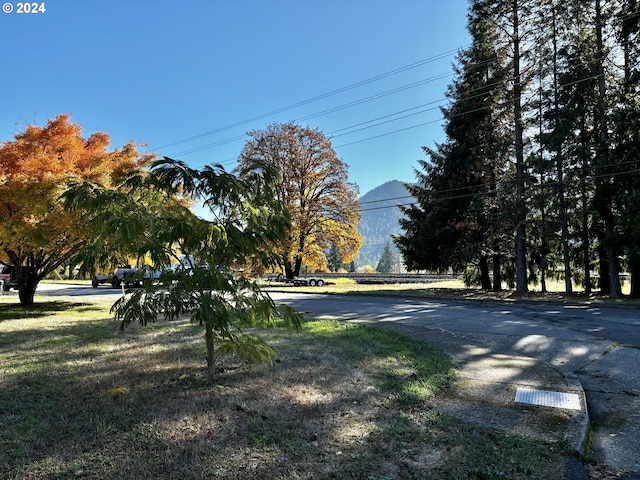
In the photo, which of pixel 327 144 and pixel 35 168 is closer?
pixel 35 168

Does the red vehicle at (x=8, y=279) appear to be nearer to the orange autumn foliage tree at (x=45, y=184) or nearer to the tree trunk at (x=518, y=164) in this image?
the orange autumn foliage tree at (x=45, y=184)

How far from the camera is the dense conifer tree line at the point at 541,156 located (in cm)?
1716

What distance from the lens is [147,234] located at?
3811mm

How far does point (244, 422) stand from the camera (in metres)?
3.24

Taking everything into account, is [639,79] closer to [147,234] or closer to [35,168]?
[147,234]

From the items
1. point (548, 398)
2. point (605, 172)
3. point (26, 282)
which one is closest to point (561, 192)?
point (605, 172)

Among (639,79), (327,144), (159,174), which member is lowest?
(159,174)

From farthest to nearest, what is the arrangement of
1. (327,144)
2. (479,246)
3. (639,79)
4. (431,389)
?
(327,144) → (479,246) → (639,79) → (431,389)

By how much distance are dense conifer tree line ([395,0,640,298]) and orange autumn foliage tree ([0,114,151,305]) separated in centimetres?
1620

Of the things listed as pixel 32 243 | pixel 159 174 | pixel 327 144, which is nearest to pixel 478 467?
pixel 159 174

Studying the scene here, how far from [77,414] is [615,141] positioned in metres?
20.5

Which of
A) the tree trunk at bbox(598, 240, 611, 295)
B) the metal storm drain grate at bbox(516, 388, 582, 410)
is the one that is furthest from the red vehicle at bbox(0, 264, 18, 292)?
the tree trunk at bbox(598, 240, 611, 295)

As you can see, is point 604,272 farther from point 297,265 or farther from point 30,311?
point 30,311

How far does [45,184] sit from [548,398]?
37.9 feet
